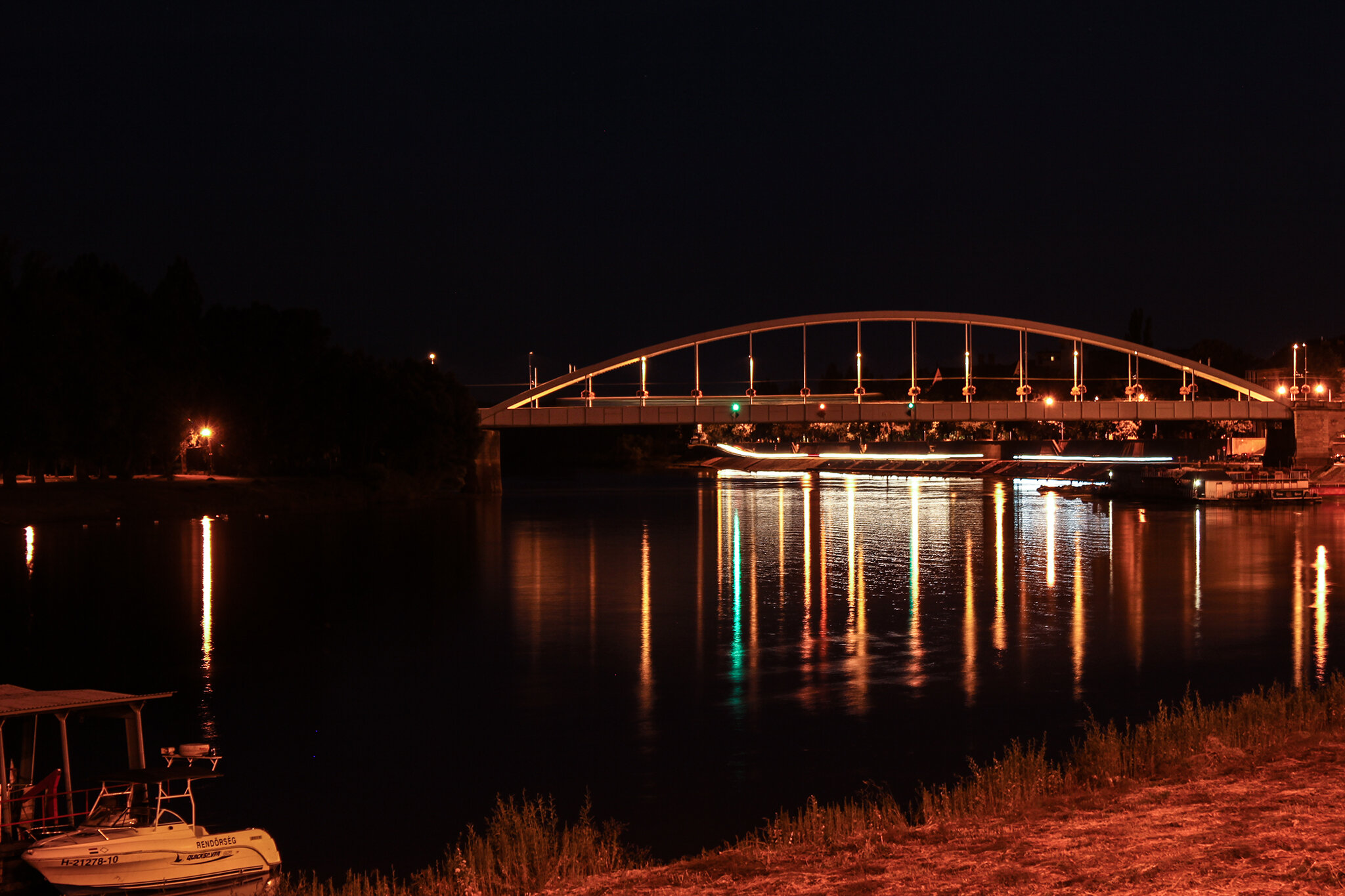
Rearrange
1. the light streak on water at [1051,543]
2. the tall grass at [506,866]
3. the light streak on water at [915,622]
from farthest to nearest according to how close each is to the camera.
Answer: the light streak on water at [1051,543], the light streak on water at [915,622], the tall grass at [506,866]

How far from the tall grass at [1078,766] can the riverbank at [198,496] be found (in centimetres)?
6493

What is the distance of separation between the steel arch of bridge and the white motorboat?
341 feet

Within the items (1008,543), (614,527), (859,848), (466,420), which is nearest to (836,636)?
(859,848)

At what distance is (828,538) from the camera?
197 ft

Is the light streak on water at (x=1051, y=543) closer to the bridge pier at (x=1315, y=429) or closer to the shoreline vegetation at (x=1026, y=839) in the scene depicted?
the shoreline vegetation at (x=1026, y=839)

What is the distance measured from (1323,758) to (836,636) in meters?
15.5

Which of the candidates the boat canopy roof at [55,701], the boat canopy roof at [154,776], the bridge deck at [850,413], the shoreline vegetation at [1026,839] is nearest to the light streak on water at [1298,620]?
the shoreline vegetation at [1026,839]

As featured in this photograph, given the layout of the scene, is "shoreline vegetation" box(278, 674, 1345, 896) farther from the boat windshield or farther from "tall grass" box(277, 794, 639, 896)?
the boat windshield

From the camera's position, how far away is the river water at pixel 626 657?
17781 mm

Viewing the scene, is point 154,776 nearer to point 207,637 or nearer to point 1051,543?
point 207,637

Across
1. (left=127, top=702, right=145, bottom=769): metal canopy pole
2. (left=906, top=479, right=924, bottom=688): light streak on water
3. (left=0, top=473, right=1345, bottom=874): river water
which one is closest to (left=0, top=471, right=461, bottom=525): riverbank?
(left=0, top=473, right=1345, bottom=874): river water

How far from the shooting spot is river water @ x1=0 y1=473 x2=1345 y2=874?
1778cm

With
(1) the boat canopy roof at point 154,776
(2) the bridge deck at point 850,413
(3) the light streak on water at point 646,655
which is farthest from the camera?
(2) the bridge deck at point 850,413

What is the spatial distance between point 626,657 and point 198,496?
6405cm
